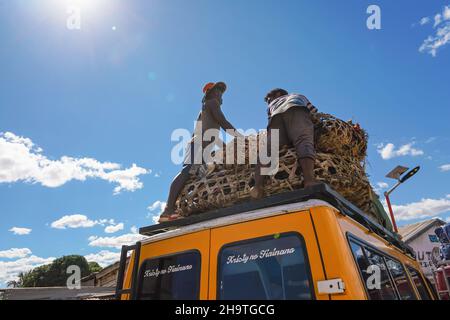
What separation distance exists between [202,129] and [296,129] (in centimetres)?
147

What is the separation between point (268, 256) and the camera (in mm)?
2131

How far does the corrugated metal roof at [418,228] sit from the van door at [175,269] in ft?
64.0

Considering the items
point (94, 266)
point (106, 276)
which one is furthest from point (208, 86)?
point (94, 266)

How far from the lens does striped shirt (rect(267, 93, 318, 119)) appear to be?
3086 millimetres

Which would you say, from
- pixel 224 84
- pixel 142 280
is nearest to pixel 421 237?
pixel 224 84

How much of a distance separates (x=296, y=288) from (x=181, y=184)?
201 centimetres

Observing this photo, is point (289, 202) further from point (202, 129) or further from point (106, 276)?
point (106, 276)

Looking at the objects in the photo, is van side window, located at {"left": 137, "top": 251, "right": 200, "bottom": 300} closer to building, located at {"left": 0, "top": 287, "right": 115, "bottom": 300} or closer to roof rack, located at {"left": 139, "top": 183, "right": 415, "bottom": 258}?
roof rack, located at {"left": 139, "top": 183, "right": 415, "bottom": 258}

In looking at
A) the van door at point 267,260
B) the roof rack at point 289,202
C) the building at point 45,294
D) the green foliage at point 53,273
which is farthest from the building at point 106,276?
the green foliage at point 53,273

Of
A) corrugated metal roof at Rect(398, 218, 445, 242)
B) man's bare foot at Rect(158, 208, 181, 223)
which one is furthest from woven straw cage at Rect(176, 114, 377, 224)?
corrugated metal roof at Rect(398, 218, 445, 242)

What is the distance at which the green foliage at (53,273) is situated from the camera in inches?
1275

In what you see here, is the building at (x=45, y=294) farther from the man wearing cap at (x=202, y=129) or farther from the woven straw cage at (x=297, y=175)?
the woven straw cage at (x=297, y=175)
